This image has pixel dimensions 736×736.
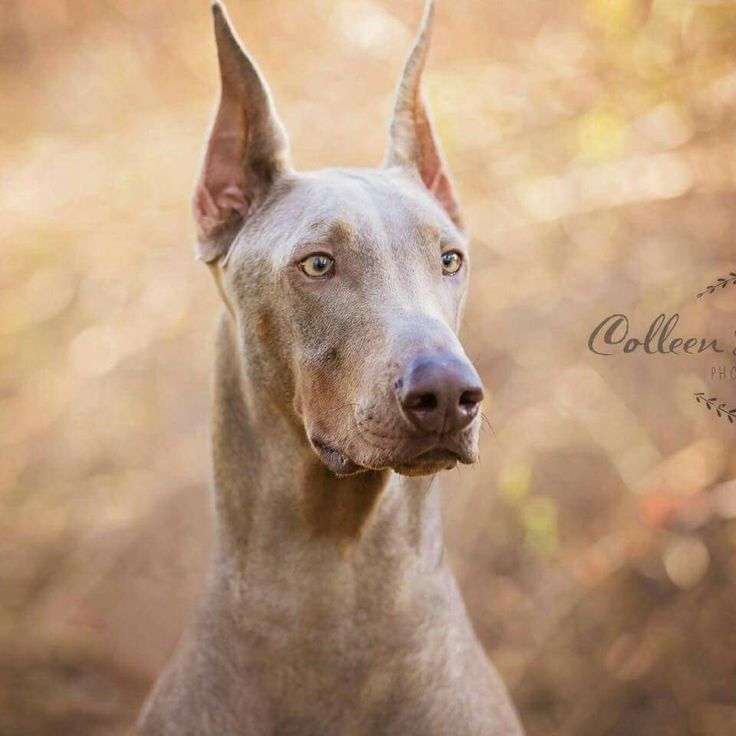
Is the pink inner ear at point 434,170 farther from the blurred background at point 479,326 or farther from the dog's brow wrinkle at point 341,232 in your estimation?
the blurred background at point 479,326

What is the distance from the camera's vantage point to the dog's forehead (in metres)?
2.87

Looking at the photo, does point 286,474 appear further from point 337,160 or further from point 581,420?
point 337,160

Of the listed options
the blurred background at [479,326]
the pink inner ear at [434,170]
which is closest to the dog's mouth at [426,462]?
the pink inner ear at [434,170]

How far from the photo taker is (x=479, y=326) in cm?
617

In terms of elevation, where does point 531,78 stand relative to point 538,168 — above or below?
above

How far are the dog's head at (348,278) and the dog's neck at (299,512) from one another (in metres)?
0.12

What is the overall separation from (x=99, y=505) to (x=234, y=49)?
4.13 metres

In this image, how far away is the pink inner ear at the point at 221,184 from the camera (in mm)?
3297

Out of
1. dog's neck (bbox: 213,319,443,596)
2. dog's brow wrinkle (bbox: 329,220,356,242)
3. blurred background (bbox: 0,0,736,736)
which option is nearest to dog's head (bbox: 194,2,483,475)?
dog's brow wrinkle (bbox: 329,220,356,242)

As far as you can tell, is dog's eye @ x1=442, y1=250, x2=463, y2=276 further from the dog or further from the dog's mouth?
the dog's mouth

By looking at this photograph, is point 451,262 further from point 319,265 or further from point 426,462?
point 426,462

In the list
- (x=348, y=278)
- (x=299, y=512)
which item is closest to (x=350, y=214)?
(x=348, y=278)

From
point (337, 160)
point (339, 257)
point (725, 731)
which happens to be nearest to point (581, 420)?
point (725, 731)

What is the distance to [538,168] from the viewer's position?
6012 mm
